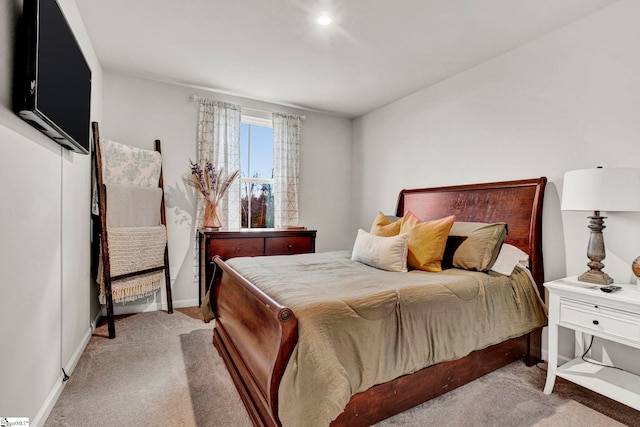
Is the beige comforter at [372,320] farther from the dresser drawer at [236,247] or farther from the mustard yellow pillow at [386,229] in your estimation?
the dresser drawer at [236,247]

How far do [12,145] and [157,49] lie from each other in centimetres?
194

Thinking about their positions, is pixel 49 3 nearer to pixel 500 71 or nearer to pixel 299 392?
pixel 299 392

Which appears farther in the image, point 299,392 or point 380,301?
point 380,301

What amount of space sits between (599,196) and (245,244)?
303cm

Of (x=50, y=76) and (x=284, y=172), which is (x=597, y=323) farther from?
(x=284, y=172)

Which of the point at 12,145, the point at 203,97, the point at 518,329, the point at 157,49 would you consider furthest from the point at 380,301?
the point at 203,97

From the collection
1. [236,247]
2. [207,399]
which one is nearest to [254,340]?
[207,399]

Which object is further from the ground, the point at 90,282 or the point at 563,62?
the point at 563,62

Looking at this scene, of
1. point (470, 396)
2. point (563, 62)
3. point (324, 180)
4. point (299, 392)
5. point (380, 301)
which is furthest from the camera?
point (324, 180)

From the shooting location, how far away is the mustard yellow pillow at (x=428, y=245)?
2391 mm

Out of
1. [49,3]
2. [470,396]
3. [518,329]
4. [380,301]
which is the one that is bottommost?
[470,396]

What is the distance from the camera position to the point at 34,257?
5.13 ft

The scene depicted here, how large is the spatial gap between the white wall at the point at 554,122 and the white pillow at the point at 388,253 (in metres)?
1.20

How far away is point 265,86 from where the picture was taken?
365 cm
